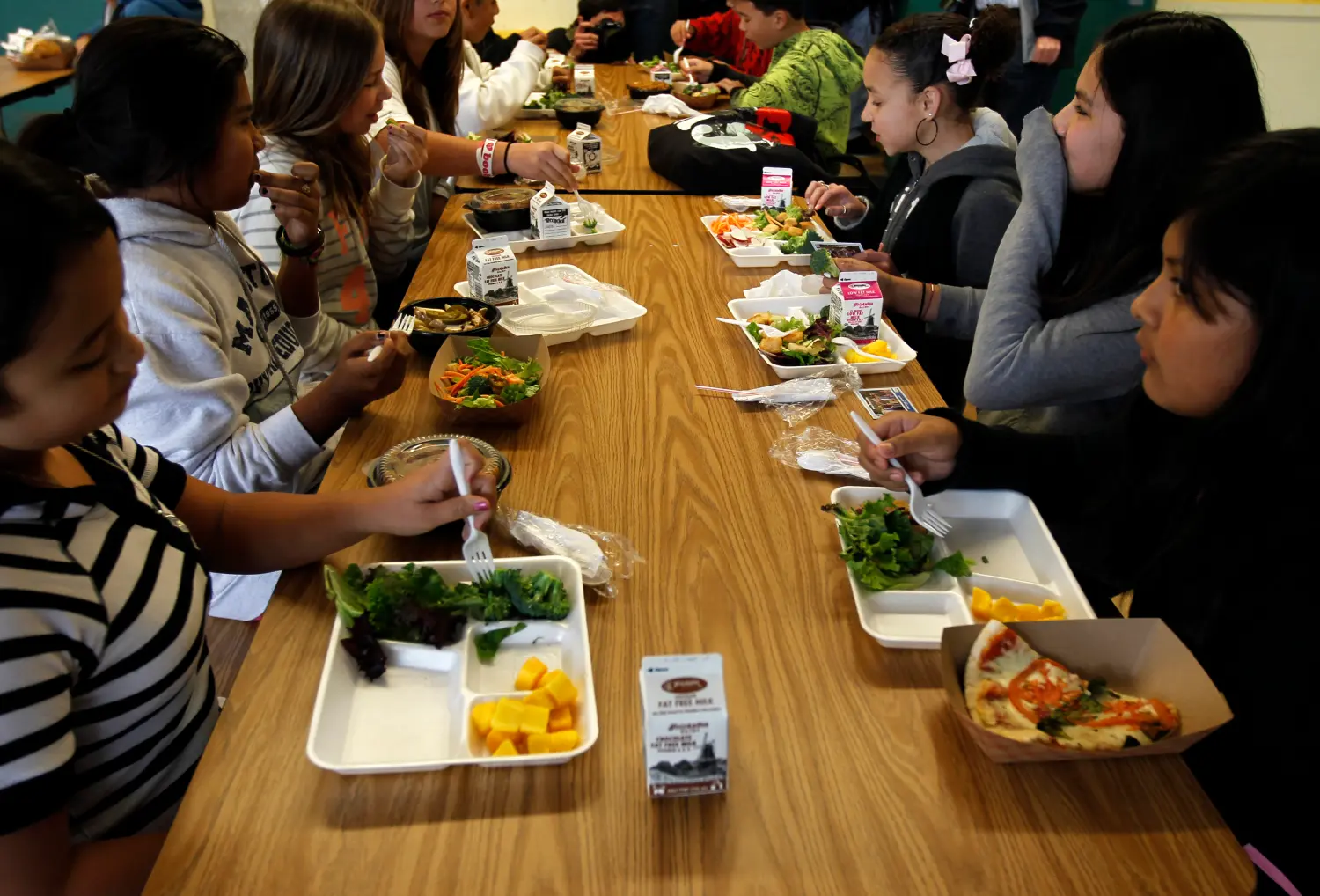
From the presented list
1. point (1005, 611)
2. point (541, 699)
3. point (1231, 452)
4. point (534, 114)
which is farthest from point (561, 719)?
point (534, 114)

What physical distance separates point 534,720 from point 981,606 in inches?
21.6

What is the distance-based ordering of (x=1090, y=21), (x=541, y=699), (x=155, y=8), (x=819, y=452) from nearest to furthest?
1. (x=541, y=699)
2. (x=819, y=452)
3. (x=155, y=8)
4. (x=1090, y=21)

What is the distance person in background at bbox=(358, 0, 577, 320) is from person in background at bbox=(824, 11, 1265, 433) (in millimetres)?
1283

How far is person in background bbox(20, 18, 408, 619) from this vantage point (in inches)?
51.6

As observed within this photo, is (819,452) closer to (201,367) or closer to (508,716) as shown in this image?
(508,716)

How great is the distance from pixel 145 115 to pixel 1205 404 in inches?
58.4

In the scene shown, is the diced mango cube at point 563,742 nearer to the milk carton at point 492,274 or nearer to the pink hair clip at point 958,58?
the milk carton at point 492,274

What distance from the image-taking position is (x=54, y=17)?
5.40 metres

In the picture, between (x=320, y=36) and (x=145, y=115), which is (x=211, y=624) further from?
(x=320, y=36)

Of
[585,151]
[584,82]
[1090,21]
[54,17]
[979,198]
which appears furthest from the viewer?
[54,17]

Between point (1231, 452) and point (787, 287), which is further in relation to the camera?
point (787, 287)

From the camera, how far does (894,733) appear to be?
917 mm

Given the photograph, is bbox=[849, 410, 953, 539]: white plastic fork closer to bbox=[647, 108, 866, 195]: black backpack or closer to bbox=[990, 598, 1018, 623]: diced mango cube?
bbox=[990, 598, 1018, 623]: diced mango cube

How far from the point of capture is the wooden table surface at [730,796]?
78 cm
